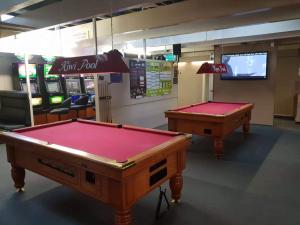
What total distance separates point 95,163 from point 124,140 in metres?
0.71

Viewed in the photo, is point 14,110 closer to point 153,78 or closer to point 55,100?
point 55,100

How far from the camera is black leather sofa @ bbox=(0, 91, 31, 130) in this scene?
507 centimetres

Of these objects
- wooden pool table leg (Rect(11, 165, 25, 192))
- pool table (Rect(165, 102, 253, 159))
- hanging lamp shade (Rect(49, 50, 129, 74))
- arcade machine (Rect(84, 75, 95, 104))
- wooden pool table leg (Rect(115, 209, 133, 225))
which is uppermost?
hanging lamp shade (Rect(49, 50, 129, 74))

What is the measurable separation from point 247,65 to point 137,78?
3.25 metres

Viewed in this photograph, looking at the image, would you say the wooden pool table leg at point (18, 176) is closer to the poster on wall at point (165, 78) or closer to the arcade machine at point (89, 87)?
the poster on wall at point (165, 78)

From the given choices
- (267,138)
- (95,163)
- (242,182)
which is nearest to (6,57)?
(95,163)

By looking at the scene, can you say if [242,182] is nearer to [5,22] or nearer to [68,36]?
[5,22]

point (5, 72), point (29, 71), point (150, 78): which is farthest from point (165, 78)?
point (5, 72)

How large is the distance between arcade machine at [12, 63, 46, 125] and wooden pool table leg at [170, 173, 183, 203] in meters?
5.12

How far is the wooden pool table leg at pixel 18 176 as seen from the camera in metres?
2.95

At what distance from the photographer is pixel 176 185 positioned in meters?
2.61

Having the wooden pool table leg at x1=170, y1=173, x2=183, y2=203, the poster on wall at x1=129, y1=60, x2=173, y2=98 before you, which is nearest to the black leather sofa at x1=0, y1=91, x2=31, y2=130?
the poster on wall at x1=129, y1=60, x2=173, y2=98

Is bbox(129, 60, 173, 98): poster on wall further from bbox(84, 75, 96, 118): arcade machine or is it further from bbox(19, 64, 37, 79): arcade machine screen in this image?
bbox(19, 64, 37, 79): arcade machine screen

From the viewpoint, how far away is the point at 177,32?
5.09m
